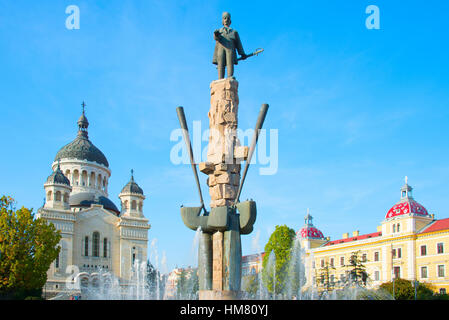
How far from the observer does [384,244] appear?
178 feet

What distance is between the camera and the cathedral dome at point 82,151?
68.2 m

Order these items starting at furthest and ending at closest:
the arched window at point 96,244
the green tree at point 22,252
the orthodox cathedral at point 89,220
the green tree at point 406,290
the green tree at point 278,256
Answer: the arched window at point 96,244 → the orthodox cathedral at point 89,220 → the green tree at point 278,256 → the green tree at point 406,290 → the green tree at point 22,252

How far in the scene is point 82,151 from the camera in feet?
225

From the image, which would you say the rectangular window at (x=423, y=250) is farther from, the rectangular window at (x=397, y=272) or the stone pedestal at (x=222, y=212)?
the stone pedestal at (x=222, y=212)

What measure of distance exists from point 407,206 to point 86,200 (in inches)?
1619

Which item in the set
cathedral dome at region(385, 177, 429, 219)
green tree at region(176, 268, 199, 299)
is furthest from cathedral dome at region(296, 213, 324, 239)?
green tree at region(176, 268, 199, 299)

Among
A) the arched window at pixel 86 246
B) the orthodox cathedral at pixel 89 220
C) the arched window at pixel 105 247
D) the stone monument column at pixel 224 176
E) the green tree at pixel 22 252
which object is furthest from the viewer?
the arched window at pixel 105 247

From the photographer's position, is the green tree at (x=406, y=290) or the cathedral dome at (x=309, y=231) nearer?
the green tree at (x=406, y=290)

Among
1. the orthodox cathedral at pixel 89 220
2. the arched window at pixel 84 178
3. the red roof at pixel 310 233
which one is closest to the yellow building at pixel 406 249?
the red roof at pixel 310 233

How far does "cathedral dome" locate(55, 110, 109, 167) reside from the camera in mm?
68250

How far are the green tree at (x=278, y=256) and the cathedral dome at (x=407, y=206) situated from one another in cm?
1305

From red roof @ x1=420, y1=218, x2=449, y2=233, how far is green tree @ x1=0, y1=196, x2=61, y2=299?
36.7 meters


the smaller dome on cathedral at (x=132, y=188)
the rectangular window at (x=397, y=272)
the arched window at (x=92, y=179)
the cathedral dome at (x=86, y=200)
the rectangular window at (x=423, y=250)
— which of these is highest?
the arched window at (x=92, y=179)
